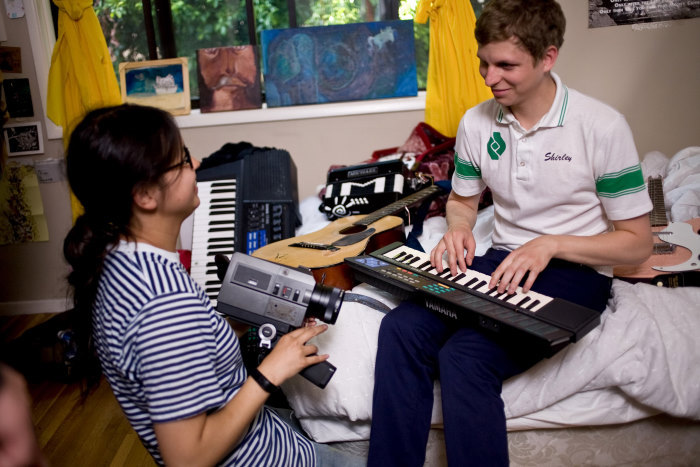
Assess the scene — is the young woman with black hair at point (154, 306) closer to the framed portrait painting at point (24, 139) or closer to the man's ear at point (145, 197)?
the man's ear at point (145, 197)

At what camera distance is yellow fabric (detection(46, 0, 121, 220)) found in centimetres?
256

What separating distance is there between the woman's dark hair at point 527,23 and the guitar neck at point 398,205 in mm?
792

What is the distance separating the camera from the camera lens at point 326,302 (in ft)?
3.56

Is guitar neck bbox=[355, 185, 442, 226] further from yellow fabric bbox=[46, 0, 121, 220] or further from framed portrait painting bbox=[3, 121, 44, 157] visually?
framed portrait painting bbox=[3, 121, 44, 157]

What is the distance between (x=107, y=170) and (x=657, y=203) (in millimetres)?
1714

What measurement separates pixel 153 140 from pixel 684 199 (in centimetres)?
169

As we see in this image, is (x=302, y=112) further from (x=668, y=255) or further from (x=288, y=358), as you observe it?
(x=288, y=358)

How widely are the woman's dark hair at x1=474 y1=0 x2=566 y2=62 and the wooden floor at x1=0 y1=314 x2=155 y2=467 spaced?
1601mm

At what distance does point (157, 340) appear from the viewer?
2.66 feet

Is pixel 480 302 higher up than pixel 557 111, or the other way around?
pixel 557 111

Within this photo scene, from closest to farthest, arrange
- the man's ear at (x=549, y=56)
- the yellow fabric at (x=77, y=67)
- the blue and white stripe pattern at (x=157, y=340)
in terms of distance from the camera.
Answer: the blue and white stripe pattern at (x=157, y=340), the man's ear at (x=549, y=56), the yellow fabric at (x=77, y=67)

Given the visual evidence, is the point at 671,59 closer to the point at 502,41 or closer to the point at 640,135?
the point at 640,135

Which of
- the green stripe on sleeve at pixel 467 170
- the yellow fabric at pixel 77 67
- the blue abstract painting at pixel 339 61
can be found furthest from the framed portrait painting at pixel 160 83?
the green stripe on sleeve at pixel 467 170

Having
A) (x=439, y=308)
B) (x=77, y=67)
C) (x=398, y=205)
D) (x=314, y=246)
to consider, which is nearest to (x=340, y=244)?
(x=314, y=246)
